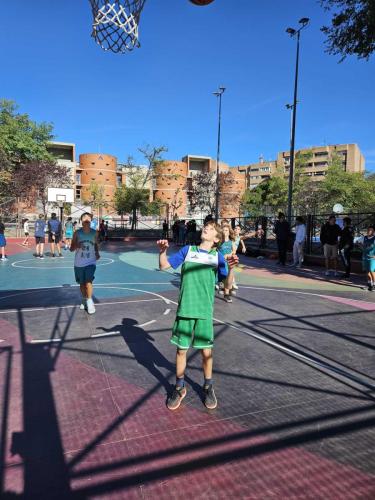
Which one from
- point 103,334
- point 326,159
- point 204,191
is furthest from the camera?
point 326,159

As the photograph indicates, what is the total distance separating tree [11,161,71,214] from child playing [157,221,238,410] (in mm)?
40487

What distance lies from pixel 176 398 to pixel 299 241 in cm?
1204

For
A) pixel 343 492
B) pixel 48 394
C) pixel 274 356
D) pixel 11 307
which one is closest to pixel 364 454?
pixel 343 492

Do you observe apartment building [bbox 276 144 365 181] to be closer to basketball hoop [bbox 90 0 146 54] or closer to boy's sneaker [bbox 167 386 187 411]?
A: basketball hoop [bbox 90 0 146 54]

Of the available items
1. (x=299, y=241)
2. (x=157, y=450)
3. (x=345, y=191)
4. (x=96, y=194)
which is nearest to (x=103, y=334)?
(x=157, y=450)

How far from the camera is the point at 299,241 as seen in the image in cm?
1477

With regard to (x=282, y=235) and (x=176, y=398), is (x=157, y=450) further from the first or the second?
(x=282, y=235)

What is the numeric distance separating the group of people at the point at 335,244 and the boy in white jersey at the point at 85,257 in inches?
289

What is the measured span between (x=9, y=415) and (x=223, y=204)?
193 feet

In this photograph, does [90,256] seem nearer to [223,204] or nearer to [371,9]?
[371,9]

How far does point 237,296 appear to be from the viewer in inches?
358

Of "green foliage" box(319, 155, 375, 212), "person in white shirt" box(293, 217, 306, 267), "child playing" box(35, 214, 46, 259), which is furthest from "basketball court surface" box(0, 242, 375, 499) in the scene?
→ "green foliage" box(319, 155, 375, 212)

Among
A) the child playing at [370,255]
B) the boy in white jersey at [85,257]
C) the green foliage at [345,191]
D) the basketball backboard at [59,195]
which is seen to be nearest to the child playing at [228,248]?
the boy in white jersey at [85,257]

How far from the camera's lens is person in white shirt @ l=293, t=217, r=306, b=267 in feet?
47.7
